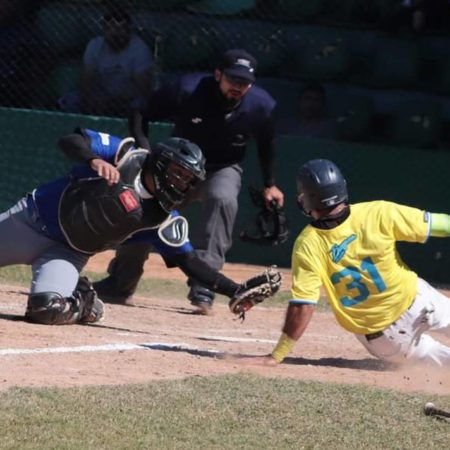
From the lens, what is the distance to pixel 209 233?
947cm

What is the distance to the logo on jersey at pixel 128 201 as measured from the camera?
7578 mm

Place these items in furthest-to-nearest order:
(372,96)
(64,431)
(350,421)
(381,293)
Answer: (372,96) < (381,293) < (350,421) < (64,431)

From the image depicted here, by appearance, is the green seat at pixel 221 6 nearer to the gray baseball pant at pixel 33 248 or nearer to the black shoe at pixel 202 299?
the black shoe at pixel 202 299

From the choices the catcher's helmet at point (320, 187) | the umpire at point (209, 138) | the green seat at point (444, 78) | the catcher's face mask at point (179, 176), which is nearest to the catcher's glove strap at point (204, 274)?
the catcher's face mask at point (179, 176)

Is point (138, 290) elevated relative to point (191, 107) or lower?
lower

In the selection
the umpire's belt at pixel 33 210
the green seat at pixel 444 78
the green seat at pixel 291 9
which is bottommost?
the umpire's belt at pixel 33 210

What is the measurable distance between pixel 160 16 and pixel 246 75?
4144 millimetres

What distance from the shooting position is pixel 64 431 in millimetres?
5008

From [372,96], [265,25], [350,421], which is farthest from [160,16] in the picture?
[350,421]

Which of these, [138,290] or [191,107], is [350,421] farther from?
[138,290]

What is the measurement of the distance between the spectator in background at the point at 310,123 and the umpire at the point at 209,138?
3041 mm

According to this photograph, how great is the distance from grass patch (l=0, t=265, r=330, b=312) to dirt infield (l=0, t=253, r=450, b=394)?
3.42 feet

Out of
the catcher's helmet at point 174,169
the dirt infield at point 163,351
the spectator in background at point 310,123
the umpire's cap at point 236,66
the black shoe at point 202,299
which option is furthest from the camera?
the spectator in background at point 310,123

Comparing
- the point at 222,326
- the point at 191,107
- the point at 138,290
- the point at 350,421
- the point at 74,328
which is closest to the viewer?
the point at 350,421
